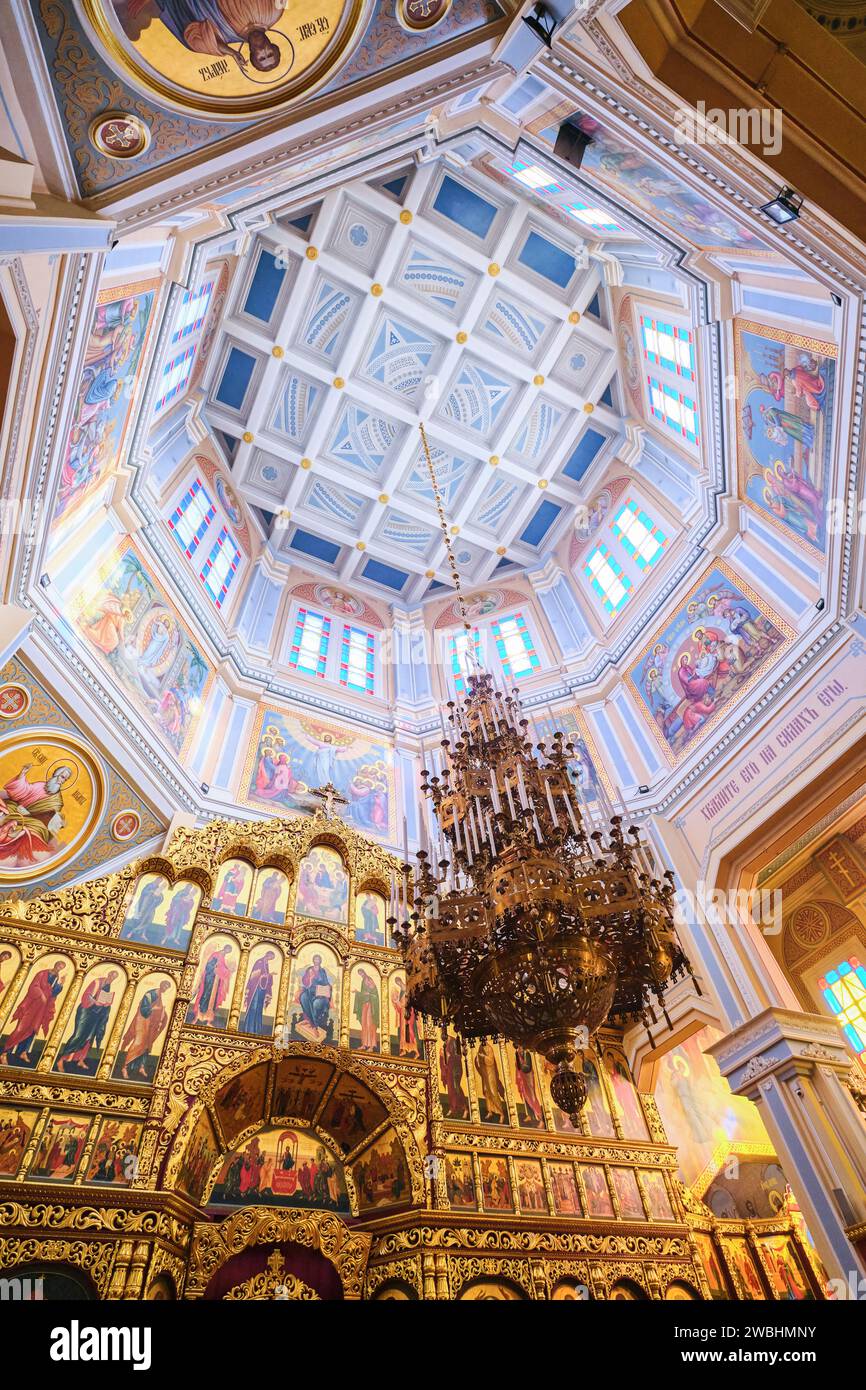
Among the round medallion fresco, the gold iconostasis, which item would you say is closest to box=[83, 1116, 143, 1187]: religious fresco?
the gold iconostasis

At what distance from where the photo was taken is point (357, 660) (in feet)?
52.5

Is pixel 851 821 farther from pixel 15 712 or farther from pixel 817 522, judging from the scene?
pixel 15 712

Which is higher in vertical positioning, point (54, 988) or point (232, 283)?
point (232, 283)

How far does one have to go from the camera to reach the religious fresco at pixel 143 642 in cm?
962

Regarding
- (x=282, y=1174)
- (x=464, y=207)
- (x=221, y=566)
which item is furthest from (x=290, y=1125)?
(x=464, y=207)

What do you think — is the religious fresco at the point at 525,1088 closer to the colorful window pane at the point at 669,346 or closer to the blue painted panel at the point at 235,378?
the colorful window pane at the point at 669,346

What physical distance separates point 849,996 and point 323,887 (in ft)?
27.5

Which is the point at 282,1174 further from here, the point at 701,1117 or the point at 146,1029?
the point at 701,1117

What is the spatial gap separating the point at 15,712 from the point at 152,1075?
441 cm

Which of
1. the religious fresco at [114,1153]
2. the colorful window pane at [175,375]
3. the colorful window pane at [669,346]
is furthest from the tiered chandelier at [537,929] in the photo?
the colorful window pane at [175,375]

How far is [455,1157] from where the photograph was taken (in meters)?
7.50

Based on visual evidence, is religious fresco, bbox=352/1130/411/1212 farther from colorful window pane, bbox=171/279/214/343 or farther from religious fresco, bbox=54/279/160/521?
colorful window pane, bbox=171/279/214/343

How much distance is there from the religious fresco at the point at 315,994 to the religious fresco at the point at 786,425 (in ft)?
27.0
